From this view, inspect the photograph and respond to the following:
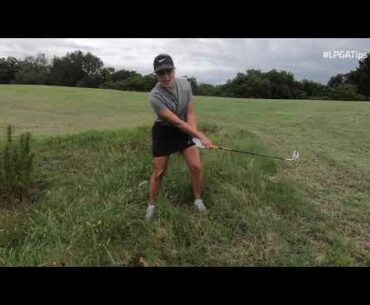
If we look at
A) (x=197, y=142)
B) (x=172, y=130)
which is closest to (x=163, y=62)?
(x=172, y=130)

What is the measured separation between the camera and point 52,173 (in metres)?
6.16

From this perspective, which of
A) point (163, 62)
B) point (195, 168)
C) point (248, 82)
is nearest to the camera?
point (163, 62)

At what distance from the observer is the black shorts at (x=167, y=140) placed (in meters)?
4.70

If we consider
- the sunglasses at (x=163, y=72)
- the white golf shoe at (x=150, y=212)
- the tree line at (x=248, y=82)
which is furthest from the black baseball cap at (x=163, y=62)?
the tree line at (x=248, y=82)

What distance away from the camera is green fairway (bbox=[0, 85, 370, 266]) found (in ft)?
13.2

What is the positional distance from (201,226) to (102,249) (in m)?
1.00

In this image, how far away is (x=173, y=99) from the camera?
4625 mm

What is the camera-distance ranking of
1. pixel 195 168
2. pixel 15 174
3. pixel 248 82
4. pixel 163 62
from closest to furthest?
pixel 163 62 < pixel 195 168 < pixel 15 174 < pixel 248 82

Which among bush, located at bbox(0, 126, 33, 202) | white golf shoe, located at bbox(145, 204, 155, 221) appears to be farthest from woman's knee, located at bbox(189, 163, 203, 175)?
bush, located at bbox(0, 126, 33, 202)

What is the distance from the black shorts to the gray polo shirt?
76 millimetres

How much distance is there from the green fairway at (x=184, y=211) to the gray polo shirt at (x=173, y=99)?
0.95 meters

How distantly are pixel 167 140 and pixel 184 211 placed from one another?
77 cm

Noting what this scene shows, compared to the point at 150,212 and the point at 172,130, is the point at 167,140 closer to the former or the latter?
the point at 172,130
